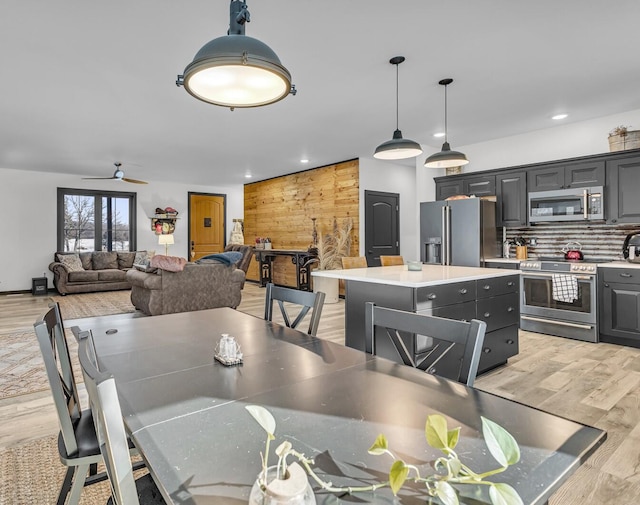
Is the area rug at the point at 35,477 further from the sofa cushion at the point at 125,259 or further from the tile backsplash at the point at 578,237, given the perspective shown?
the sofa cushion at the point at 125,259

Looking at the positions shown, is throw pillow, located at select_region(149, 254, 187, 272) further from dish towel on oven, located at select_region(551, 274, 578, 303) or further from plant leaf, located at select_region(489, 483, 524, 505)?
plant leaf, located at select_region(489, 483, 524, 505)

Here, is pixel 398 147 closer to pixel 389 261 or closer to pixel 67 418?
pixel 389 261

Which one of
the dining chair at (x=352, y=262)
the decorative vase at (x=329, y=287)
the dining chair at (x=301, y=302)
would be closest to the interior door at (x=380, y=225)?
the decorative vase at (x=329, y=287)

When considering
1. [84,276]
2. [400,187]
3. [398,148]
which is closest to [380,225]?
[400,187]

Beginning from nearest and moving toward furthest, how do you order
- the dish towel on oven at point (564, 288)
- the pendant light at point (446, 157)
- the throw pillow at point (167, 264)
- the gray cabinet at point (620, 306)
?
the pendant light at point (446, 157), the gray cabinet at point (620, 306), the dish towel on oven at point (564, 288), the throw pillow at point (167, 264)

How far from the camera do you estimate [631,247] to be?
4.58m

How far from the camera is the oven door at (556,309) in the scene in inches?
174

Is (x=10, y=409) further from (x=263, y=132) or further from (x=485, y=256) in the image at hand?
(x=485, y=256)

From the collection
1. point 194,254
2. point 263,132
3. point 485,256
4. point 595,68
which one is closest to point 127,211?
point 194,254

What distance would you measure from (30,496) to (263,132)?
15.6ft

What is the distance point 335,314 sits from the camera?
19.8 ft

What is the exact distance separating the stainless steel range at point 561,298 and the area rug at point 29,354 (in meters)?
5.02

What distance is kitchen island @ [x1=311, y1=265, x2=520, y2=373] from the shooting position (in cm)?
284

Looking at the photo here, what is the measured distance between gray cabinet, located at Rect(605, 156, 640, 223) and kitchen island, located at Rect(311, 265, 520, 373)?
6.50 feet
